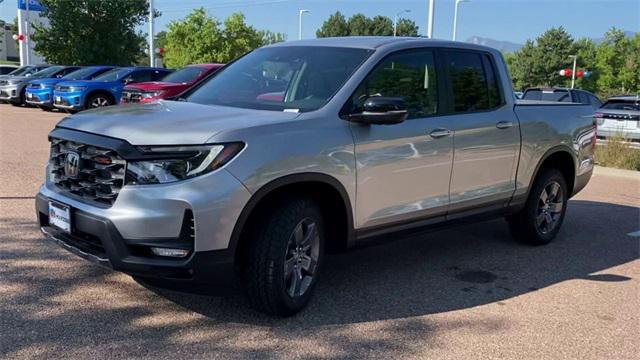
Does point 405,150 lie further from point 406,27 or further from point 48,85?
point 406,27

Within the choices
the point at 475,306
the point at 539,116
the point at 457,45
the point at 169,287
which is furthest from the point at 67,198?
the point at 539,116

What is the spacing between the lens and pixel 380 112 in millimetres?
4164

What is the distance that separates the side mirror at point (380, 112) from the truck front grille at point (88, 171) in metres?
1.56

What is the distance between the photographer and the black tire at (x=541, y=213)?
614 cm

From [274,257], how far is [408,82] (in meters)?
1.86

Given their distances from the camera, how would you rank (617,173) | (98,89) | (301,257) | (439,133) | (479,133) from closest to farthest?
1. (301,257)
2. (439,133)
3. (479,133)
4. (617,173)
5. (98,89)

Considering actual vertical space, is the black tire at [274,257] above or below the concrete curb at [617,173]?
above

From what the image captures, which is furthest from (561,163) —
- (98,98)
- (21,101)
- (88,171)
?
(21,101)

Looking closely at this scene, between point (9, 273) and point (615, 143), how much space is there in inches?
485

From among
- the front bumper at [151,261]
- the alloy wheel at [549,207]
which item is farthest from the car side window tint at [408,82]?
the alloy wheel at [549,207]

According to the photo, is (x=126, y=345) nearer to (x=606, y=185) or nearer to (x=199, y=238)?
(x=199, y=238)

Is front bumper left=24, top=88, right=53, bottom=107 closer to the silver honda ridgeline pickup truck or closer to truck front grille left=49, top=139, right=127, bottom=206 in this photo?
the silver honda ridgeline pickup truck

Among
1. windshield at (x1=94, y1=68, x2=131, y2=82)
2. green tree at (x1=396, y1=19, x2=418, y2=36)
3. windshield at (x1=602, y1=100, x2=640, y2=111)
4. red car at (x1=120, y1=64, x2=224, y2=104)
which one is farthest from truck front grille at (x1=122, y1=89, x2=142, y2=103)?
green tree at (x1=396, y1=19, x2=418, y2=36)

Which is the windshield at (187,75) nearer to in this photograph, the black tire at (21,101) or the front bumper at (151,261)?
the black tire at (21,101)
